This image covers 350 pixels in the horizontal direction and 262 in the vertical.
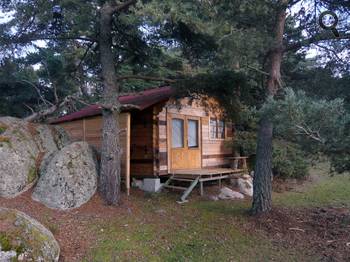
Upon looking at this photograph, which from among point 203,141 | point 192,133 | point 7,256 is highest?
point 192,133

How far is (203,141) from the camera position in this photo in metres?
12.7

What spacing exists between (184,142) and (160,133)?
1355 millimetres

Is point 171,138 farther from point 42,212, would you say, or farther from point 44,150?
point 42,212

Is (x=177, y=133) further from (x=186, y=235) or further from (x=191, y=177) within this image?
(x=186, y=235)

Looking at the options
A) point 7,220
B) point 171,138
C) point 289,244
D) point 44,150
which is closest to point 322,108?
point 289,244

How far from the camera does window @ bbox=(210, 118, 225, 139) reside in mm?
13383

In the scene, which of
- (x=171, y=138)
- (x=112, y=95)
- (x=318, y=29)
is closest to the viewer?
(x=318, y=29)

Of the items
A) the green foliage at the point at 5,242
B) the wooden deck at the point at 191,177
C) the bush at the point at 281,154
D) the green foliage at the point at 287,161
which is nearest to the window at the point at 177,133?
the wooden deck at the point at 191,177

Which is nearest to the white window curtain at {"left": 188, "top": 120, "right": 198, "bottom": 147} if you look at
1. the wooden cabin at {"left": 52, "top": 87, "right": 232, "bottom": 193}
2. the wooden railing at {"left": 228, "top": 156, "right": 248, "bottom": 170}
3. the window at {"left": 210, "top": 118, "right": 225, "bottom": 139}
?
the wooden cabin at {"left": 52, "top": 87, "right": 232, "bottom": 193}

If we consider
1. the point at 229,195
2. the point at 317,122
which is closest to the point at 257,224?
the point at 317,122

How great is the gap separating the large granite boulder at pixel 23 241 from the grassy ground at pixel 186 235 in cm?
75

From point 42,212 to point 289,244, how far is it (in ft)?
16.8

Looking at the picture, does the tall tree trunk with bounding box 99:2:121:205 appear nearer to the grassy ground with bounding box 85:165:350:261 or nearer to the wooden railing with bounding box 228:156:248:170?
the grassy ground with bounding box 85:165:350:261

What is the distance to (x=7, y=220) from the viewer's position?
15.4 feet
